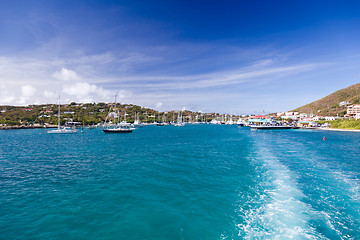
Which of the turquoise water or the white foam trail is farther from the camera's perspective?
the turquoise water

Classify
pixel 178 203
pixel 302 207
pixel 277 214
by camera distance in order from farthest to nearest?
pixel 178 203
pixel 302 207
pixel 277 214

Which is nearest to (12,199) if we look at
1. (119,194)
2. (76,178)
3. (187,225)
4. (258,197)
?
(76,178)

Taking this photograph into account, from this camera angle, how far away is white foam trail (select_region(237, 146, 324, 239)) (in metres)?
9.16

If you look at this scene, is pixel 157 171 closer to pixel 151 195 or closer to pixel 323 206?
pixel 151 195

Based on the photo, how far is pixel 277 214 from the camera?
11.2m

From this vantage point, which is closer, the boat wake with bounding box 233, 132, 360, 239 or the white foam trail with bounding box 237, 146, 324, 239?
the white foam trail with bounding box 237, 146, 324, 239

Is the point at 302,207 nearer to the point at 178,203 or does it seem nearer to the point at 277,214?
the point at 277,214

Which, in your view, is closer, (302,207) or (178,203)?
(302,207)

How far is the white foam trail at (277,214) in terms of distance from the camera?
9.16 meters

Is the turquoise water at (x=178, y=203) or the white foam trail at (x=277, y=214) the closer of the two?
the white foam trail at (x=277, y=214)

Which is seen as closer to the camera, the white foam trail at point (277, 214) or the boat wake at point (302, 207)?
the white foam trail at point (277, 214)

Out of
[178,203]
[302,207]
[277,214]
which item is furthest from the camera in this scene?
[178,203]

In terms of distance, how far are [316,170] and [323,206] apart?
1194 centimetres

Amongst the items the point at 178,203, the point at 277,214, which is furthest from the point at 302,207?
the point at 178,203
